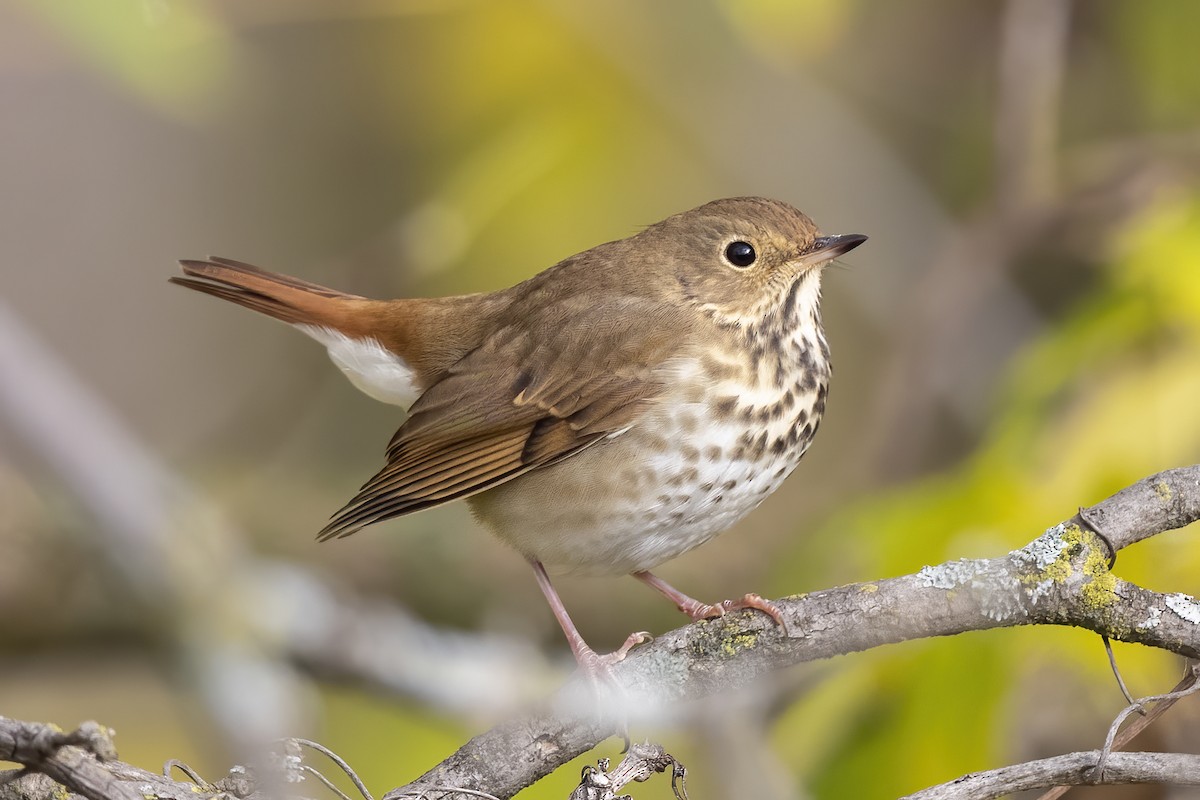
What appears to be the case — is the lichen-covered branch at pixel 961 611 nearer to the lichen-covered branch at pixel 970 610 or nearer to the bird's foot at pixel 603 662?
the lichen-covered branch at pixel 970 610

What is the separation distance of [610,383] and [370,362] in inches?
29.6

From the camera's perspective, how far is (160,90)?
7.53 feet

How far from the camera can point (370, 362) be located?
138 inches

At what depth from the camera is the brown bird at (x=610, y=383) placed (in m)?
2.92

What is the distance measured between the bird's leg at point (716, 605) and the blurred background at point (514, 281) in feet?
0.66

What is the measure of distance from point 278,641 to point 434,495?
845 mm

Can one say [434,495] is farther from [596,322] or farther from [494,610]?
[494,610]

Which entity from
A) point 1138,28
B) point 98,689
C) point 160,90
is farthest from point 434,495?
point 1138,28

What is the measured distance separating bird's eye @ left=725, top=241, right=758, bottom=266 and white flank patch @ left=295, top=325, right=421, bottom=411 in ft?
2.86

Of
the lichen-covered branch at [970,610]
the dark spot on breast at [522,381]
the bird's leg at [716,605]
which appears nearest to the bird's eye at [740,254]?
the dark spot on breast at [522,381]

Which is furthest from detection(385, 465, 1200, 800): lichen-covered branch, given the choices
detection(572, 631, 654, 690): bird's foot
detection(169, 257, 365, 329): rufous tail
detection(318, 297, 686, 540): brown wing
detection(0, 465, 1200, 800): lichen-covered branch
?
detection(169, 257, 365, 329): rufous tail

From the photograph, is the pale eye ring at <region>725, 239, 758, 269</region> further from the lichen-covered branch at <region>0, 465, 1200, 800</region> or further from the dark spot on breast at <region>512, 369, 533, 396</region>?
the lichen-covered branch at <region>0, 465, 1200, 800</region>

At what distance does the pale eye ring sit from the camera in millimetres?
3203

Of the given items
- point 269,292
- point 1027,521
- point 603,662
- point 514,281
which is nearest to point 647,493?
point 603,662
